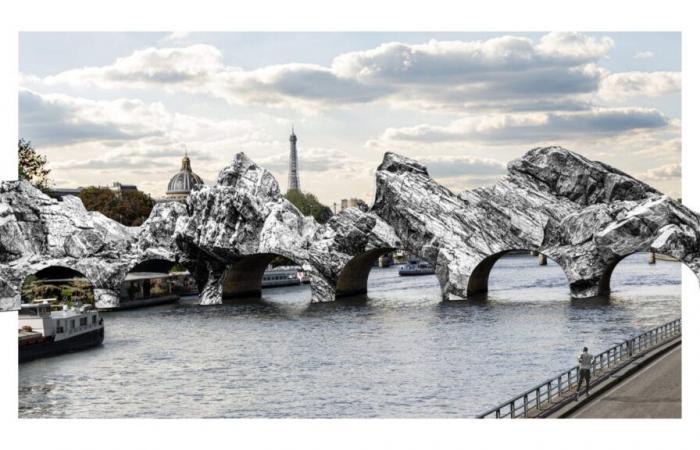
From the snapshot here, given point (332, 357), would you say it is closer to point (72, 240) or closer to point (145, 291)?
point (72, 240)

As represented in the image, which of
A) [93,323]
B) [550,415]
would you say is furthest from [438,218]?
[550,415]

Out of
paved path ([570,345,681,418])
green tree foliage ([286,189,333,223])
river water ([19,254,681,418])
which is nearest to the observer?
paved path ([570,345,681,418])

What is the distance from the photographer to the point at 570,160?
282 ft

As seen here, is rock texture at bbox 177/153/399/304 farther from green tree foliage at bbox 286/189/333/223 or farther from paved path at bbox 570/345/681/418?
→ green tree foliage at bbox 286/189/333/223

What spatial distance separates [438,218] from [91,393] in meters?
43.7

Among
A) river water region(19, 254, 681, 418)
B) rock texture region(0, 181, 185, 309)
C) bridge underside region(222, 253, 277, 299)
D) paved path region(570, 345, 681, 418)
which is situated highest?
rock texture region(0, 181, 185, 309)

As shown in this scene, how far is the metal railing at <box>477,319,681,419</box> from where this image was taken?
36500 mm

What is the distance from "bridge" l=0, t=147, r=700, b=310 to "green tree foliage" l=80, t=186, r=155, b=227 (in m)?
41.1

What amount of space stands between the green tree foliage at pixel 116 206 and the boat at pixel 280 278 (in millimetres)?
20175

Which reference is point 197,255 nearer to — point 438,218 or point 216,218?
point 216,218

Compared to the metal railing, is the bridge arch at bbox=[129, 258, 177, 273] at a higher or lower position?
higher

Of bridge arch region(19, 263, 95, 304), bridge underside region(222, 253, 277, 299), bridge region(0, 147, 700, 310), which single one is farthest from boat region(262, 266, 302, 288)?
bridge region(0, 147, 700, 310)

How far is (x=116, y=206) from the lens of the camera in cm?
14650

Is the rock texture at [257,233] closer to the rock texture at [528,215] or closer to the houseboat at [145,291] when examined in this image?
the rock texture at [528,215]
